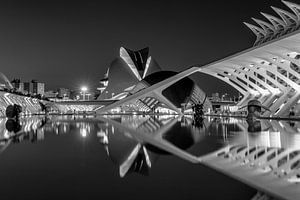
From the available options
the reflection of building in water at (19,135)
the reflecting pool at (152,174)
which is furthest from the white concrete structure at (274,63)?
the reflecting pool at (152,174)

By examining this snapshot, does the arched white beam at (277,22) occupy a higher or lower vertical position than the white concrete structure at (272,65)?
higher

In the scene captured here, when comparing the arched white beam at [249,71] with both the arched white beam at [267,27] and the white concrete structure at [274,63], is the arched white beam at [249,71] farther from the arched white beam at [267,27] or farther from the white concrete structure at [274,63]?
the arched white beam at [267,27]

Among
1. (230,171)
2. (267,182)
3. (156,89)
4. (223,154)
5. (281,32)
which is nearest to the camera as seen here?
(267,182)

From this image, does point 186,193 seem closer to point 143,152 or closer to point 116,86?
point 143,152

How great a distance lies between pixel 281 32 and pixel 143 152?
91.0ft

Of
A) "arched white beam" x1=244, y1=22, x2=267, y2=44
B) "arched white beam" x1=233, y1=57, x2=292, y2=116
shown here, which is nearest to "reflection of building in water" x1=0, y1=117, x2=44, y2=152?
"arched white beam" x1=233, y1=57, x2=292, y2=116

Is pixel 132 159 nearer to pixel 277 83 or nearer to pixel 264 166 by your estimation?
pixel 264 166

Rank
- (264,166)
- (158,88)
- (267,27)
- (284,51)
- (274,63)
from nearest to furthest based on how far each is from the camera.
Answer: (264,166) < (284,51) < (274,63) < (267,27) < (158,88)

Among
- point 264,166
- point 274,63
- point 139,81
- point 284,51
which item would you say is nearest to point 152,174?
point 264,166

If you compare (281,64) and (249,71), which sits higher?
(249,71)

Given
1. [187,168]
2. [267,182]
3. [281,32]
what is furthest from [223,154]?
[281,32]

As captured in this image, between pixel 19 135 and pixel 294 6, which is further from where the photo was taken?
pixel 294 6

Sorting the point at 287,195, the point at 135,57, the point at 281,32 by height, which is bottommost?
the point at 287,195

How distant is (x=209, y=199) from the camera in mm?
3535
